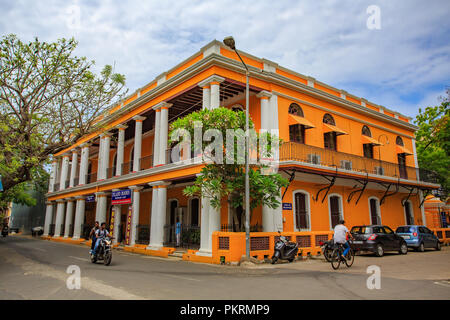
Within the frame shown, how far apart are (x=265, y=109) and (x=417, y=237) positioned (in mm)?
10163

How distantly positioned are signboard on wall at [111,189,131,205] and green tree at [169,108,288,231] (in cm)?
700

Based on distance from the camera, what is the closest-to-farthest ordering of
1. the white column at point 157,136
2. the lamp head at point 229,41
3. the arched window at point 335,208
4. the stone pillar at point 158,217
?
1. the lamp head at point 229,41
2. the stone pillar at point 158,217
3. the arched window at point 335,208
4. the white column at point 157,136

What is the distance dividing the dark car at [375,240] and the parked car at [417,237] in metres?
2.09

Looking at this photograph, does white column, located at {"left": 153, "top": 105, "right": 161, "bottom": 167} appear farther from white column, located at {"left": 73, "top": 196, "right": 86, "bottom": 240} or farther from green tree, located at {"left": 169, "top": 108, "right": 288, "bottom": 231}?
white column, located at {"left": 73, "top": 196, "right": 86, "bottom": 240}

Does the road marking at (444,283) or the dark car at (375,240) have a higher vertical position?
the dark car at (375,240)

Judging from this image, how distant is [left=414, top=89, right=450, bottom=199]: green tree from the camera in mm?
24141

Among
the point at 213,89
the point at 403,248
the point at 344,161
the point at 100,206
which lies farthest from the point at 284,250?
the point at 100,206

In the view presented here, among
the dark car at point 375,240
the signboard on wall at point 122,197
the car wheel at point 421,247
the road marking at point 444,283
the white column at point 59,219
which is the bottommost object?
the road marking at point 444,283

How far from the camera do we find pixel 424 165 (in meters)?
26.5

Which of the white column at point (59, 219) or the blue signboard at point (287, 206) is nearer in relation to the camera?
the blue signboard at point (287, 206)

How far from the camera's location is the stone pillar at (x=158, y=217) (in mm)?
16125

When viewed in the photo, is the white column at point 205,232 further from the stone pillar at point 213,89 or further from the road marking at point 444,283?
the road marking at point 444,283

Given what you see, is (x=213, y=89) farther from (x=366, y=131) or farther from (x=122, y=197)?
(x=366, y=131)

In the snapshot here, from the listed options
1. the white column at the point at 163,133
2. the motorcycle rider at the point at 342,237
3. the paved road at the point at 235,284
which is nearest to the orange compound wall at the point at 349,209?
the motorcycle rider at the point at 342,237
